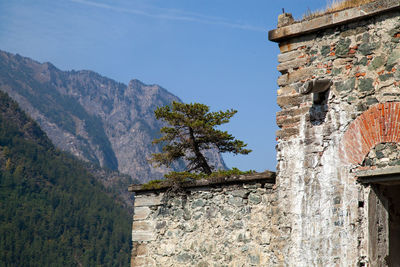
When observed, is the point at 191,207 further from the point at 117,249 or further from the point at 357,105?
the point at 117,249

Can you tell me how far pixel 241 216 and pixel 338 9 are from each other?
2.81 m

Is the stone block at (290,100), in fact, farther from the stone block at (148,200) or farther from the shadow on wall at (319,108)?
the stone block at (148,200)

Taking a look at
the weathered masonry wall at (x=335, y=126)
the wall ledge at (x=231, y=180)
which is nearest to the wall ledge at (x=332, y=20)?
the weathered masonry wall at (x=335, y=126)

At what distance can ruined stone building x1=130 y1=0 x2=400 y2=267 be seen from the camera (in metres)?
6.39

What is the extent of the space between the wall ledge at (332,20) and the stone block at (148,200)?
113 inches

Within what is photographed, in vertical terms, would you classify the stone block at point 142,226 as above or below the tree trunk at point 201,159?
below

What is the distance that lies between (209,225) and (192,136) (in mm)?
3362

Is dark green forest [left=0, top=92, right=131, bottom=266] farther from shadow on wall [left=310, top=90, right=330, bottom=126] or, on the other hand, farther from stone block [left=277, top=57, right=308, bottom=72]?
shadow on wall [left=310, top=90, right=330, bottom=126]

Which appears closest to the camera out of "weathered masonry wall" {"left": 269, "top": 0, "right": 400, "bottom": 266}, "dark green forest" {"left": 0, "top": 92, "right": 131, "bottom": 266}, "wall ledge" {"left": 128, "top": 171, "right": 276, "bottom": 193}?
"weathered masonry wall" {"left": 269, "top": 0, "right": 400, "bottom": 266}

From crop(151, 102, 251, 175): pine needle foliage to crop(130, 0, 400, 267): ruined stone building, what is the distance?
2830mm

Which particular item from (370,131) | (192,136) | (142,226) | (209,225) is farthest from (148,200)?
(370,131)

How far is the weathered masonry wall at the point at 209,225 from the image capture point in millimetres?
7402

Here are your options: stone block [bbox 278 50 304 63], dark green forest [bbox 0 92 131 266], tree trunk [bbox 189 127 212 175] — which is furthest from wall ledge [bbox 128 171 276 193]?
dark green forest [bbox 0 92 131 266]

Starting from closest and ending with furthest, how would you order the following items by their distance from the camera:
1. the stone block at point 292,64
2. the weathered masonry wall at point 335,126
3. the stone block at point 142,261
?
the weathered masonry wall at point 335,126
the stone block at point 292,64
the stone block at point 142,261
